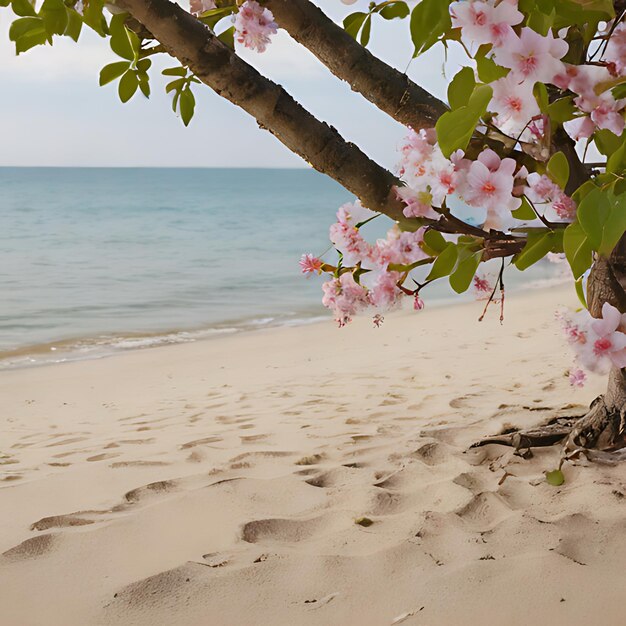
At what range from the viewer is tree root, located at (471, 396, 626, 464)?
8.27 feet

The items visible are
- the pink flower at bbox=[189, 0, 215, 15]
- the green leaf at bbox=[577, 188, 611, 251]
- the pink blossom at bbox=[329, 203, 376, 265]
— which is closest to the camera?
the green leaf at bbox=[577, 188, 611, 251]

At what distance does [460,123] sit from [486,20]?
15 centimetres

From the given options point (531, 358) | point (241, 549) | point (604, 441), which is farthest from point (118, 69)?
point (531, 358)

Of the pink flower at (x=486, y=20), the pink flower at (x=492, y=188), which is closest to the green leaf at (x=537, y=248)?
the pink flower at (x=492, y=188)

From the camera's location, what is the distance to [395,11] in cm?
177

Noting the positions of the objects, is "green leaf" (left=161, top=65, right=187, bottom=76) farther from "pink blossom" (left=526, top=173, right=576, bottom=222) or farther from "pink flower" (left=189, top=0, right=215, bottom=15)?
"pink blossom" (left=526, top=173, right=576, bottom=222)

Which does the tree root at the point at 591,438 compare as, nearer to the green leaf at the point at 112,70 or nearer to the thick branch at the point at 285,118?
the thick branch at the point at 285,118

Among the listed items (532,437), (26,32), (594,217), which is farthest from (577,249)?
(532,437)

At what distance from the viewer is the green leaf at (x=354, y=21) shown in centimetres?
178

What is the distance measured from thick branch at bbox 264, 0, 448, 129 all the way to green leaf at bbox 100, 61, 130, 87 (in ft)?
1.26

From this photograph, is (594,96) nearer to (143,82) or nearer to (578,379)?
(143,82)

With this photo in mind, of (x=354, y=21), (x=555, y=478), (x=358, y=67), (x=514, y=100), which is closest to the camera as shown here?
(x=514, y=100)

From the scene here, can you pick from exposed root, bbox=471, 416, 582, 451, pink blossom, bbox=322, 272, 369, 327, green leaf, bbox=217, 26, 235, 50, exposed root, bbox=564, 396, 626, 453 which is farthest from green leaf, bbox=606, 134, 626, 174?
exposed root, bbox=471, 416, 582, 451

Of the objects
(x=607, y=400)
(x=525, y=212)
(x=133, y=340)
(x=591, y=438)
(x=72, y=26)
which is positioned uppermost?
(x=72, y=26)
